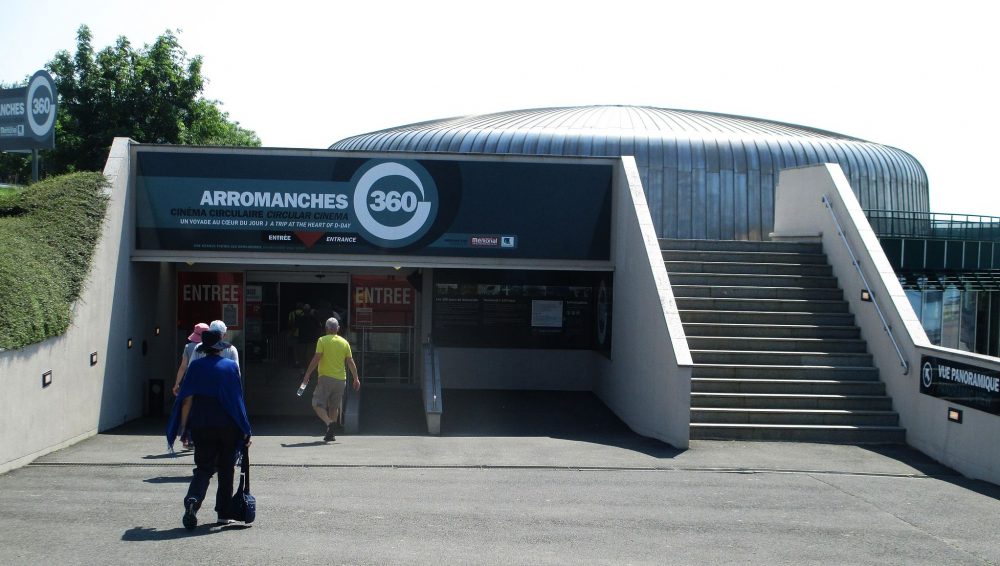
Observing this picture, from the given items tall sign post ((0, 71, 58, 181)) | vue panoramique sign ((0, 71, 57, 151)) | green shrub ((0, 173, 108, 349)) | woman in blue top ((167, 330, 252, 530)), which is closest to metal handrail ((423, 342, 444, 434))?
green shrub ((0, 173, 108, 349))

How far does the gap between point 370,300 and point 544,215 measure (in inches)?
174

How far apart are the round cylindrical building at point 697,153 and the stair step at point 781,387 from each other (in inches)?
434

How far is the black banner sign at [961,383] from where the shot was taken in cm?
1007

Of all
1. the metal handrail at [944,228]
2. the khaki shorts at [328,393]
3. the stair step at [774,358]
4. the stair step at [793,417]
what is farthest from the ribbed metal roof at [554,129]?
the khaki shorts at [328,393]

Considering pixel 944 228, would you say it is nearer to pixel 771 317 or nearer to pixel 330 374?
pixel 771 317

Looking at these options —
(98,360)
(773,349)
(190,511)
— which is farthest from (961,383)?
(98,360)

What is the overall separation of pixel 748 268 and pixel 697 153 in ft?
34.5

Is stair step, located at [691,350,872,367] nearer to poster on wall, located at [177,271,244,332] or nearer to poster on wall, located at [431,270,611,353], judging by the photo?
poster on wall, located at [431,270,611,353]

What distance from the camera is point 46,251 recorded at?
38.9ft

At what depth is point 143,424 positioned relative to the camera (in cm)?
1418

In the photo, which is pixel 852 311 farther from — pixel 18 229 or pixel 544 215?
pixel 18 229

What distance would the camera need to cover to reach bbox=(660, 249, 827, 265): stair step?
612 inches

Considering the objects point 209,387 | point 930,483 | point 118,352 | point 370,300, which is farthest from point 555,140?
point 209,387

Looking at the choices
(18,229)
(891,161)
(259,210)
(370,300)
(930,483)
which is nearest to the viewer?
(930,483)
